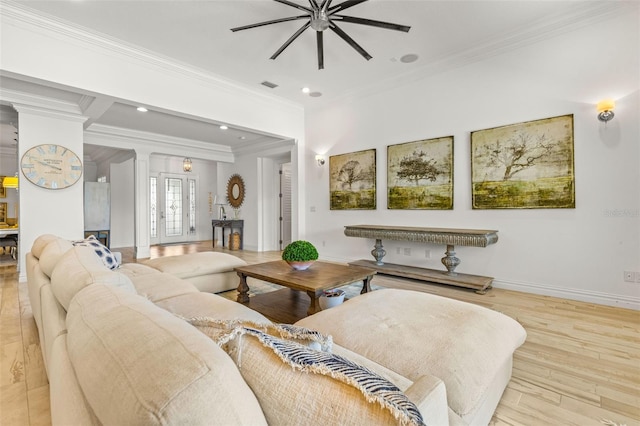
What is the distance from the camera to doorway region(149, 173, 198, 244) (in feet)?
30.5

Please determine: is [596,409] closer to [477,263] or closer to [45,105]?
[477,263]

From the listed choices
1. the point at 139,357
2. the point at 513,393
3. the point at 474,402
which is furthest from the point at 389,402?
the point at 513,393

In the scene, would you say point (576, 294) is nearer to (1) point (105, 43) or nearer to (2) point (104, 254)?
(2) point (104, 254)

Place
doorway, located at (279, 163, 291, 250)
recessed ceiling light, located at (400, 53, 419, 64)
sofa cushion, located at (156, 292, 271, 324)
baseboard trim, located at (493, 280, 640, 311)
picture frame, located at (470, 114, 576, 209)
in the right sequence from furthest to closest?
doorway, located at (279, 163, 291, 250) < recessed ceiling light, located at (400, 53, 419, 64) < picture frame, located at (470, 114, 576, 209) < baseboard trim, located at (493, 280, 640, 311) < sofa cushion, located at (156, 292, 271, 324)

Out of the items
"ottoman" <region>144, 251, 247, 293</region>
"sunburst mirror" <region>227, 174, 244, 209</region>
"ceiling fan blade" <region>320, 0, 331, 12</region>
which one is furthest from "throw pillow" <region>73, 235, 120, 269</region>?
"sunburst mirror" <region>227, 174, 244, 209</region>

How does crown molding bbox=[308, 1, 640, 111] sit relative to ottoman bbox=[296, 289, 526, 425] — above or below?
above

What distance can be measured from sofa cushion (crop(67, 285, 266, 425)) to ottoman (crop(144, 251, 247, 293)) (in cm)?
267

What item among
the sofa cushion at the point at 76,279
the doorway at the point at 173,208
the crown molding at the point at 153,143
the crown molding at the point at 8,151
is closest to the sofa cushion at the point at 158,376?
the sofa cushion at the point at 76,279

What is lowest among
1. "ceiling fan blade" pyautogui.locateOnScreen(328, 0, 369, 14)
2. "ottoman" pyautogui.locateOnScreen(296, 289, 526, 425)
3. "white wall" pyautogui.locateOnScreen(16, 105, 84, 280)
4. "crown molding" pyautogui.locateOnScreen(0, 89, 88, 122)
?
"ottoman" pyautogui.locateOnScreen(296, 289, 526, 425)

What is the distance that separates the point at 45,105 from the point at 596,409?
20.7 feet

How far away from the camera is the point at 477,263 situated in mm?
4078

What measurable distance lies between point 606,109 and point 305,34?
3.30 metres

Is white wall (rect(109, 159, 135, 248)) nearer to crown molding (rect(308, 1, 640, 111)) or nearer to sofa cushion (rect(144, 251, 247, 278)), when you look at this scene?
sofa cushion (rect(144, 251, 247, 278))

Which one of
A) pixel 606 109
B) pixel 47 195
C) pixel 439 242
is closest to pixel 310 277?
pixel 439 242
